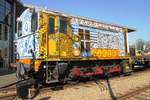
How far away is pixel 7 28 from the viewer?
3092 cm

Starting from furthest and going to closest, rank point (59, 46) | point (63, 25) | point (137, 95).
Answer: point (63, 25) < point (59, 46) < point (137, 95)

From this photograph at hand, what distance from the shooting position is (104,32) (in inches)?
658

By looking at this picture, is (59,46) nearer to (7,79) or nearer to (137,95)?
(137,95)

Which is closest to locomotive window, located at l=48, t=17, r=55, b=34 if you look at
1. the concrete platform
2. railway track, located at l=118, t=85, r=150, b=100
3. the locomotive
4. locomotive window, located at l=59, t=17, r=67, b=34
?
the locomotive

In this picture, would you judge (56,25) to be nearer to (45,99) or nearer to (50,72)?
(50,72)

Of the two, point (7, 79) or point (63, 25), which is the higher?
point (63, 25)

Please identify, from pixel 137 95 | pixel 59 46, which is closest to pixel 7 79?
pixel 59 46

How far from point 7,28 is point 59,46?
19319 mm

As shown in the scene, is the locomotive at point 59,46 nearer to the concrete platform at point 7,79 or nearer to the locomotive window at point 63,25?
the locomotive window at point 63,25

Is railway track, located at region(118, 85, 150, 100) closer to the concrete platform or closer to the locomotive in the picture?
the locomotive

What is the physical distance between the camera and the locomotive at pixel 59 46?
12.4 metres

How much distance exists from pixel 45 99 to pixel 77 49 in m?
4.75

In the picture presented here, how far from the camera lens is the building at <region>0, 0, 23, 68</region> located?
29.3m

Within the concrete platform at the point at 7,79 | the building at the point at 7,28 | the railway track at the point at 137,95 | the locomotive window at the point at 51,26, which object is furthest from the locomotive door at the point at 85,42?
the building at the point at 7,28
